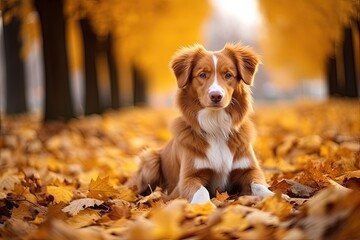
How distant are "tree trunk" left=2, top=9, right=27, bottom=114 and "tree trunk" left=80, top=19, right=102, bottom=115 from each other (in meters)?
3.73

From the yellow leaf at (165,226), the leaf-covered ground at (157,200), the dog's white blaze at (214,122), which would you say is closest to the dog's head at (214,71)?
the dog's white blaze at (214,122)

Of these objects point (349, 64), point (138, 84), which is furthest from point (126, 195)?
point (138, 84)

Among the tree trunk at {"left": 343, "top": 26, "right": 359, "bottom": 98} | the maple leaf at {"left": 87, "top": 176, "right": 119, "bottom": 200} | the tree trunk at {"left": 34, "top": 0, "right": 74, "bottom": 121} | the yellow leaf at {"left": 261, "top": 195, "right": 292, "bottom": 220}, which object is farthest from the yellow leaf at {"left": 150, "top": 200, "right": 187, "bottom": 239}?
the tree trunk at {"left": 34, "top": 0, "right": 74, "bottom": 121}

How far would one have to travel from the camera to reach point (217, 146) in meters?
4.56

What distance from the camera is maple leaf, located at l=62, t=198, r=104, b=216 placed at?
3753mm

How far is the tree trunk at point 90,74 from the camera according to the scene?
15.9 meters

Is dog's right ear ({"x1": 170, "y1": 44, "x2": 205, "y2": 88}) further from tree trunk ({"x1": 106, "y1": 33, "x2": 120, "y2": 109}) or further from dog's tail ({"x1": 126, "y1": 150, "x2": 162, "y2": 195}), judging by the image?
tree trunk ({"x1": 106, "y1": 33, "x2": 120, "y2": 109})

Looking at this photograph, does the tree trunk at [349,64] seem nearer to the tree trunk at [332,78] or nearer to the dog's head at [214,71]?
the tree trunk at [332,78]

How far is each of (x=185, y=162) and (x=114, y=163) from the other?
2815mm

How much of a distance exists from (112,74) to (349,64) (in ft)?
35.6

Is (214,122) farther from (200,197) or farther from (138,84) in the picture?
(138,84)

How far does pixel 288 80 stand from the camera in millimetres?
55344

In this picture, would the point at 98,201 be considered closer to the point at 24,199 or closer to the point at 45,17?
the point at 24,199

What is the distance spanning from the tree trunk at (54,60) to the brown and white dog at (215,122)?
6.98m
